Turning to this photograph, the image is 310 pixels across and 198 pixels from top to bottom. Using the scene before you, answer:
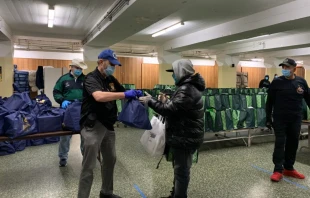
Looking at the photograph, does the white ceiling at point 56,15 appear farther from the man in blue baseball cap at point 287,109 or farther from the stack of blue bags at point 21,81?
the man in blue baseball cap at point 287,109

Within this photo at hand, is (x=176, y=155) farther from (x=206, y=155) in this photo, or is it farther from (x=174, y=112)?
(x=206, y=155)

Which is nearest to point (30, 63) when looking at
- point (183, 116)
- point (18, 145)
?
point (18, 145)

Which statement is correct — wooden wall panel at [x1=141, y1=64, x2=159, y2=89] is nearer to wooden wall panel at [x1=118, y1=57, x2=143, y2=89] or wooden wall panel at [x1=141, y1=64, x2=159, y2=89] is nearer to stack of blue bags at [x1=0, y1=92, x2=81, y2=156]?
wooden wall panel at [x1=118, y1=57, x2=143, y2=89]

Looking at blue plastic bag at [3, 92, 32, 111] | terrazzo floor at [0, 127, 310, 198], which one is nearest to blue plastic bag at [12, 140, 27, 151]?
terrazzo floor at [0, 127, 310, 198]

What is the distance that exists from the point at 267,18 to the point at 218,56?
23.1 ft

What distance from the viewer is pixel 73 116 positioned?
2799 mm

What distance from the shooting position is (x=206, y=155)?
4234 mm

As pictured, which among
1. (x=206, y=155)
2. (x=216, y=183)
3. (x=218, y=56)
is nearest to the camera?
(x=216, y=183)

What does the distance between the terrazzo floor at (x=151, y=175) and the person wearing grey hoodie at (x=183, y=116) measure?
2.70 feet

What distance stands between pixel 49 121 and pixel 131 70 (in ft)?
31.5

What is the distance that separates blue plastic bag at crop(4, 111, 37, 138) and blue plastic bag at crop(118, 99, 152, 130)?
1198 mm

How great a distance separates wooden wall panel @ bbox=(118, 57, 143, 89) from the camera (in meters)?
12.2

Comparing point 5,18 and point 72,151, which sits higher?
point 5,18

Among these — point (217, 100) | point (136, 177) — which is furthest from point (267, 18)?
point (136, 177)
